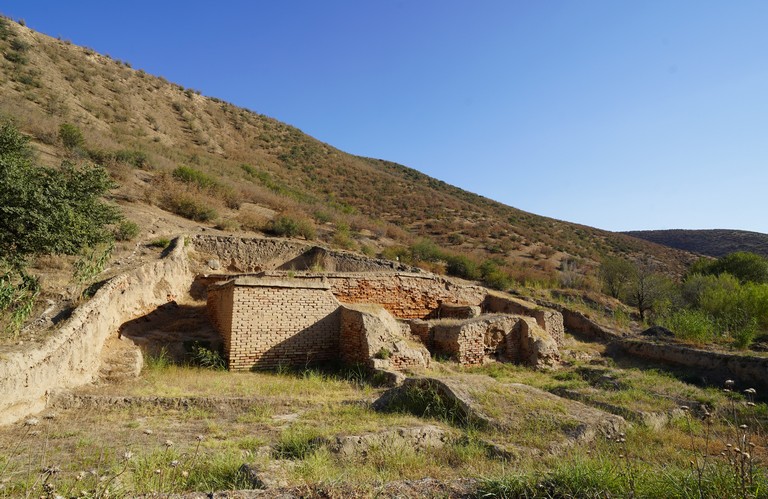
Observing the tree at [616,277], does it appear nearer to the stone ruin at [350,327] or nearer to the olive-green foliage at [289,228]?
the stone ruin at [350,327]

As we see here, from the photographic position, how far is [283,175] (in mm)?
34406

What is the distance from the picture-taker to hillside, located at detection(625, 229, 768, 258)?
42169 mm

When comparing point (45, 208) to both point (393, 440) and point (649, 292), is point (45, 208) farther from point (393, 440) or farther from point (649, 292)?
point (649, 292)

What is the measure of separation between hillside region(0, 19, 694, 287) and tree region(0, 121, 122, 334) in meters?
3.64

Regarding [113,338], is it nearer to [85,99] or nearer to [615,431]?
[615,431]

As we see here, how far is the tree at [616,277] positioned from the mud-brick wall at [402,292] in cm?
1473

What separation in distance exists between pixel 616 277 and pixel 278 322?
2220cm

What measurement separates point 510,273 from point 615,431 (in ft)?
62.3

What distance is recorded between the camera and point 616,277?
2538 cm

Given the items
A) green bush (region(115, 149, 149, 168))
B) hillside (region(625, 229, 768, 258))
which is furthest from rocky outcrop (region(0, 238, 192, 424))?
hillside (region(625, 229, 768, 258))

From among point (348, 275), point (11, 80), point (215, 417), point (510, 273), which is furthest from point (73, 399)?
point (11, 80)

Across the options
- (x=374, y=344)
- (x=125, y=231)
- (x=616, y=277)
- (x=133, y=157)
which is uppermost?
(x=133, y=157)

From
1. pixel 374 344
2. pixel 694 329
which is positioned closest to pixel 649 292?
pixel 694 329

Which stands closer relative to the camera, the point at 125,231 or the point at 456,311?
the point at 125,231
